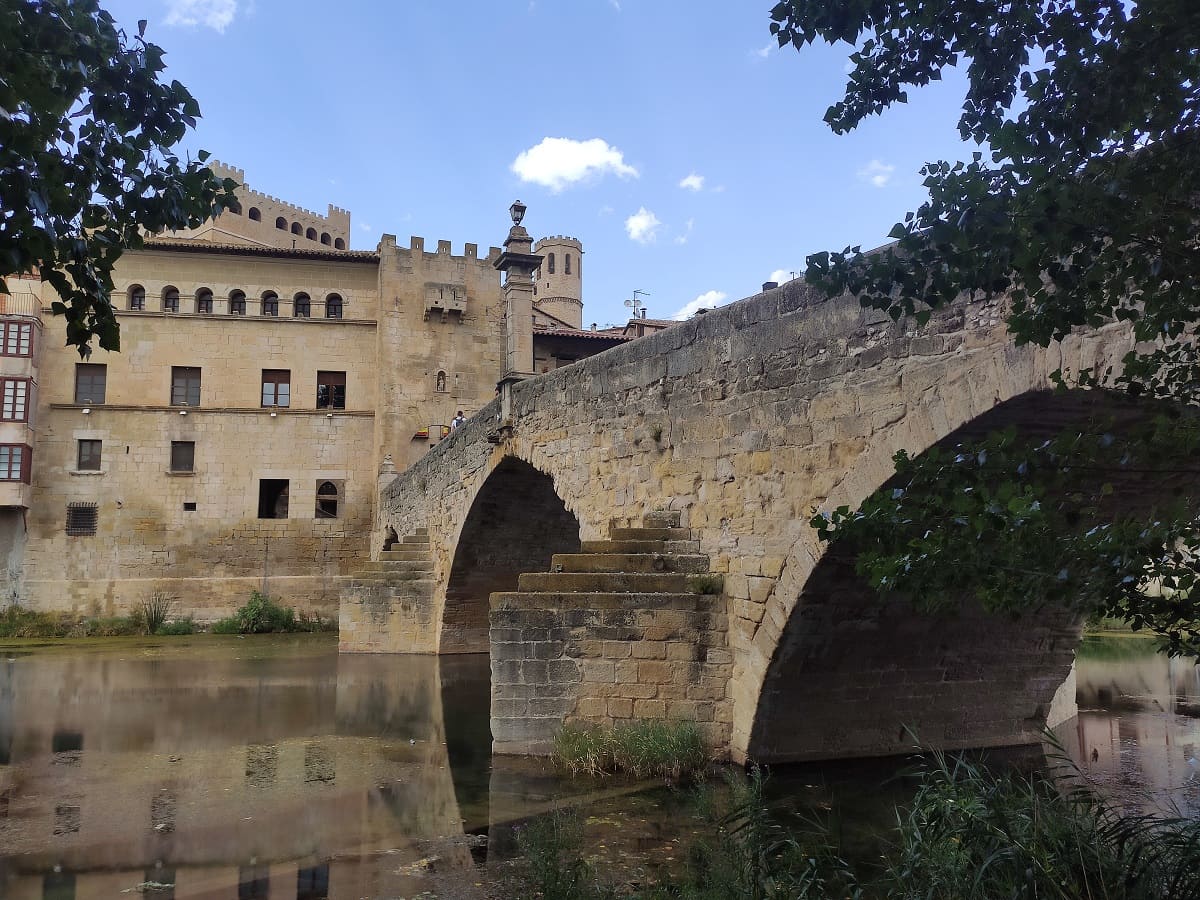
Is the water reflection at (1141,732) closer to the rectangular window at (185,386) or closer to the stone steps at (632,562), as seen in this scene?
the stone steps at (632,562)

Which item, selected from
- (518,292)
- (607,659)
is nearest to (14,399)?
(518,292)

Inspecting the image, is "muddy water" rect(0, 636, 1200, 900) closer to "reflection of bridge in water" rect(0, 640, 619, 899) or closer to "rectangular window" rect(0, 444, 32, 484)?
"reflection of bridge in water" rect(0, 640, 619, 899)

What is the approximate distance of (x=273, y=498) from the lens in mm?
27141

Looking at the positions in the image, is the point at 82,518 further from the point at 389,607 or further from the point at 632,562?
the point at 632,562

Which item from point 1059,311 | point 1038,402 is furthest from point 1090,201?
point 1038,402

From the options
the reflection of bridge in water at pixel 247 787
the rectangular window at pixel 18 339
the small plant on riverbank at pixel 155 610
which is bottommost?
the reflection of bridge in water at pixel 247 787

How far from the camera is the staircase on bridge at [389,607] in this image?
18.5m

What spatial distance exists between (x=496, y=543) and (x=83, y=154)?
14073mm

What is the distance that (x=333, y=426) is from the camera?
89.7 ft

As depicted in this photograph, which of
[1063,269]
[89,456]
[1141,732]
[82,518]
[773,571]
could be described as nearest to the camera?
[1063,269]

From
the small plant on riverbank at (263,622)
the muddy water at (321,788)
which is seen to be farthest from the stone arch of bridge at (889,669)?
the small plant on riverbank at (263,622)

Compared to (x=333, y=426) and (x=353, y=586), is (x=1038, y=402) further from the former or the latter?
(x=333, y=426)

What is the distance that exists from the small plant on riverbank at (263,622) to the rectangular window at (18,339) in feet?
27.2

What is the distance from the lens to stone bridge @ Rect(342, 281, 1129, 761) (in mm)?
6496
